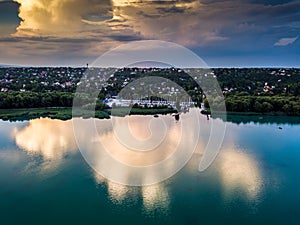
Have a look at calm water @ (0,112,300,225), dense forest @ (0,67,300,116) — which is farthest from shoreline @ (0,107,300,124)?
calm water @ (0,112,300,225)

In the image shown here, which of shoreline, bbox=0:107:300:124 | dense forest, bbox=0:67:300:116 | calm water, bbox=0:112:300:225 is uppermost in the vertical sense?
dense forest, bbox=0:67:300:116

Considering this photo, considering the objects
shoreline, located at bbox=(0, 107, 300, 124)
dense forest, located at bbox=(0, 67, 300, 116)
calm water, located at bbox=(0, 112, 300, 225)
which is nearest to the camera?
calm water, located at bbox=(0, 112, 300, 225)

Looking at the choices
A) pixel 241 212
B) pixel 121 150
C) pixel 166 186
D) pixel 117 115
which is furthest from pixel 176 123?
pixel 241 212

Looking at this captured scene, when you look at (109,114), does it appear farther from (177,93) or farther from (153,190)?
(153,190)

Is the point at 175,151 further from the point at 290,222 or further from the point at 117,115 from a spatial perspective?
the point at 117,115

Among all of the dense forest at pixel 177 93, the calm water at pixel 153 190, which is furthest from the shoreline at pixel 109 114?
the calm water at pixel 153 190

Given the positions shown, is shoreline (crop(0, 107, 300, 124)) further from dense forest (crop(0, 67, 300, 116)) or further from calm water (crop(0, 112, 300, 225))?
calm water (crop(0, 112, 300, 225))

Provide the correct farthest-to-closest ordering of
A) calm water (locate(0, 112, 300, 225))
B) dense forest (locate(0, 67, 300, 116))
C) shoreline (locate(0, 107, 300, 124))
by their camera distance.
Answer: dense forest (locate(0, 67, 300, 116))
shoreline (locate(0, 107, 300, 124))
calm water (locate(0, 112, 300, 225))

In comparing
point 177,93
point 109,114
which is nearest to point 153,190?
point 109,114

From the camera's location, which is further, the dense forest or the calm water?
the dense forest
